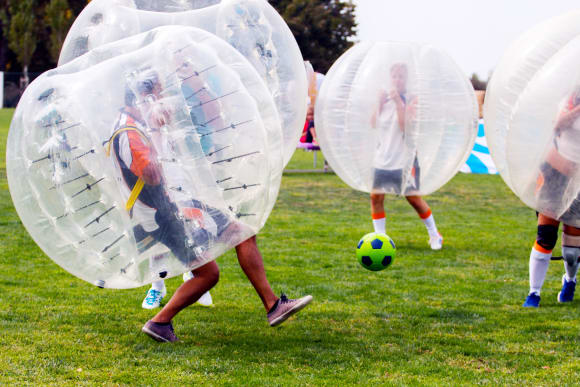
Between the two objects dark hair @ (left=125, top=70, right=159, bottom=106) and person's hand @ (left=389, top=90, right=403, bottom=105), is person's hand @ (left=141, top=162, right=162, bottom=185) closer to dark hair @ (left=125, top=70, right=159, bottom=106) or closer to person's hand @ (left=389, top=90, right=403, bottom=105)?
dark hair @ (left=125, top=70, right=159, bottom=106)

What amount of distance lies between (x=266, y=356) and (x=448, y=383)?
1.17 meters

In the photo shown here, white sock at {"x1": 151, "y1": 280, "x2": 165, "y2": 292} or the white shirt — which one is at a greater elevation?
the white shirt

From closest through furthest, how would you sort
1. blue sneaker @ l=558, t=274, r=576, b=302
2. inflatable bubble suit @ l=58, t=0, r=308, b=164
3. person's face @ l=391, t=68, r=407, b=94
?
1. inflatable bubble suit @ l=58, t=0, r=308, b=164
2. blue sneaker @ l=558, t=274, r=576, b=302
3. person's face @ l=391, t=68, r=407, b=94

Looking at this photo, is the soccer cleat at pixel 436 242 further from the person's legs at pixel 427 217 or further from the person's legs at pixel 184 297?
the person's legs at pixel 184 297

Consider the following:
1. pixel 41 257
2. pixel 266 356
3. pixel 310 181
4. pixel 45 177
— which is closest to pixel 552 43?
pixel 266 356

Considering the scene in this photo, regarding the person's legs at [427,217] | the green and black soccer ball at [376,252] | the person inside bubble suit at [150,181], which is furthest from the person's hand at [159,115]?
the person's legs at [427,217]

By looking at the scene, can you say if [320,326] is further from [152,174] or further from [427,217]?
[427,217]

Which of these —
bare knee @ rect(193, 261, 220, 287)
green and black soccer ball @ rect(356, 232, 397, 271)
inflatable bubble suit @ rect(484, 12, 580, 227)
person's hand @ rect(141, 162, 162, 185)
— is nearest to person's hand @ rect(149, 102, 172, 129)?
person's hand @ rect(141, 162, 162, 185)

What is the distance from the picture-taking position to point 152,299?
6.09 meters

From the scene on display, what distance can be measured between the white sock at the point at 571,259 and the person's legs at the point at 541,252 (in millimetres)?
171

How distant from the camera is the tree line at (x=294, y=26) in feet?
154

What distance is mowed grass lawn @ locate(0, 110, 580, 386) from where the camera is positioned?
4.52 m

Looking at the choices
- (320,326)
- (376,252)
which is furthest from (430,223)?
(320,326)

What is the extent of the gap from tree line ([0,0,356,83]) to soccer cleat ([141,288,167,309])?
41172 millimetres
